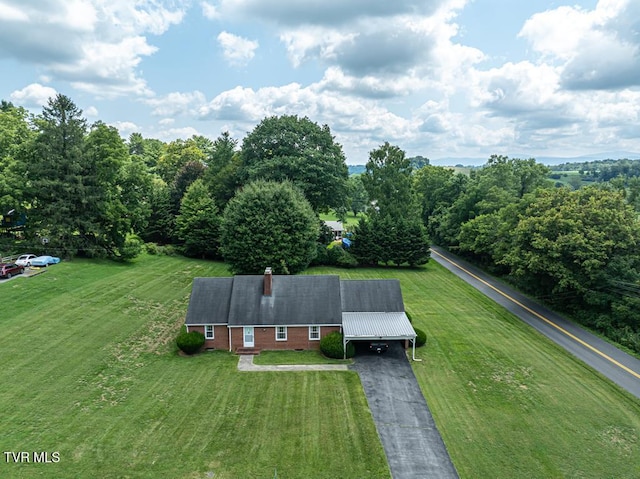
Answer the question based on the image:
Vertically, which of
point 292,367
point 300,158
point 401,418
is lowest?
point 401,418

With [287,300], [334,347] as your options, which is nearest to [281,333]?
[287,300]

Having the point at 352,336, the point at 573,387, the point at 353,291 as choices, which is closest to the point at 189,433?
the point at 352,336

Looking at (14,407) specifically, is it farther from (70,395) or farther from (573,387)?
(573,387)

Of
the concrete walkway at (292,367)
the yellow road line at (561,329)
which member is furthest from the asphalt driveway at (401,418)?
the yellow road line at (561,329)

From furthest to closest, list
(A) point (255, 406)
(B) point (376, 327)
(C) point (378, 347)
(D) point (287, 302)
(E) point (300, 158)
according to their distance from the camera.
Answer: (E) point (300, 158)
(D) point (287, 302)
(B) point (376, 327)
(C) point (378, 347)
(A) point (255, 406)

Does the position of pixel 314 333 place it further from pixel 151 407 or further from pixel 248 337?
pixel 151 407

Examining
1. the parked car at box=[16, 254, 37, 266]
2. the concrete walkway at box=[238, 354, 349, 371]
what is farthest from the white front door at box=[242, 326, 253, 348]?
the parked car at box=[16, 254, 37, 266]
